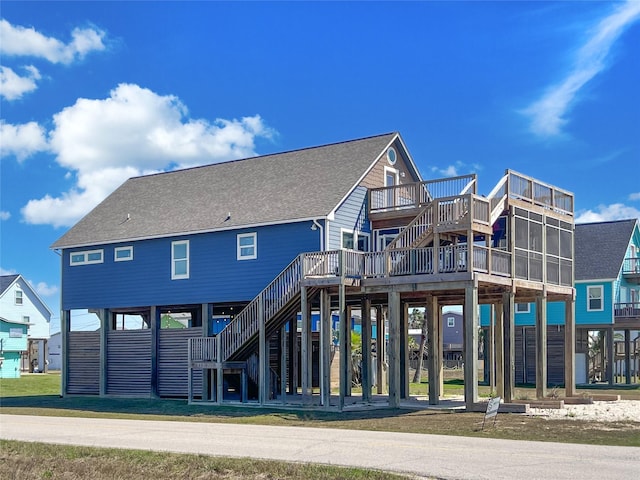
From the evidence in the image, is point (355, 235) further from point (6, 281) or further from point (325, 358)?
point (6, 281)

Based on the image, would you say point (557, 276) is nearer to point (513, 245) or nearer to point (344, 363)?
point (513, 245)

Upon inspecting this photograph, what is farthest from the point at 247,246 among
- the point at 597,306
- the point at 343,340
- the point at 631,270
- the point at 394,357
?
the point at 631,270

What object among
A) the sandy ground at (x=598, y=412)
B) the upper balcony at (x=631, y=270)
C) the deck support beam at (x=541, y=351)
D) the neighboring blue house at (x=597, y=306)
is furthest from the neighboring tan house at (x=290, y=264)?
the upper balcony at (x=631, y=270)

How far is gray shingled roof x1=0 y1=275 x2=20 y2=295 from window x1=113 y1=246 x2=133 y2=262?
36746 millimetres

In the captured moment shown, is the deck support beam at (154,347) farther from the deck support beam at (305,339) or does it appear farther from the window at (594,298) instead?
the window at (594,298)

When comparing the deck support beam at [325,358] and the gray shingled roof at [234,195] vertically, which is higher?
the gray shingled roof at [234,195]

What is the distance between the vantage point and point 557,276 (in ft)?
110

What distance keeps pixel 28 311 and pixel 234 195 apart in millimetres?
43886

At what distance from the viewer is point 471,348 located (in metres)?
27.3

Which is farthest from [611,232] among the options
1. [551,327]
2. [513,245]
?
[513,245]

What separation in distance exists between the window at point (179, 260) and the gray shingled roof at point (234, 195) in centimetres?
60

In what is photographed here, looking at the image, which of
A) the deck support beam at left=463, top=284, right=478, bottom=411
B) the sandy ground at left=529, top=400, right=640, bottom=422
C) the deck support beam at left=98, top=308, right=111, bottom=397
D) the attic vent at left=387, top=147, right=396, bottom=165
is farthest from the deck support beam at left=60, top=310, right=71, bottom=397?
the sandy ground at left=529, top=400, right=640, bottom=422

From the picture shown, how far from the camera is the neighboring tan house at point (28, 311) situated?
2889 inches

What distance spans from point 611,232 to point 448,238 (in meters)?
27.7
